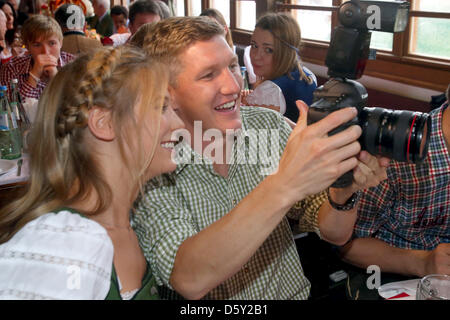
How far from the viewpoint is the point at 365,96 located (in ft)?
2.82

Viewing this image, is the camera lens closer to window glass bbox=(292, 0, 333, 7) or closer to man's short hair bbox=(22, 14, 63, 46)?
man's short hair bbox=(22, 14, 63, 46)

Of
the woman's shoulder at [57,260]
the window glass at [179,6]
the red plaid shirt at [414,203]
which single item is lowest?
the red plaid shirt at [414,203]

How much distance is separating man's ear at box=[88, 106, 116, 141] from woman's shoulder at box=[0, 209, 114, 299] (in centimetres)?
17

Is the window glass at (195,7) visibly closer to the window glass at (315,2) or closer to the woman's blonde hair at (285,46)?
the window glass at (315,2)

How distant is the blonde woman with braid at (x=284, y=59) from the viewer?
2627 mm

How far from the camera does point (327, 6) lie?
3994 millimetres

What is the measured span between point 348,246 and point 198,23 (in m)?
0.77

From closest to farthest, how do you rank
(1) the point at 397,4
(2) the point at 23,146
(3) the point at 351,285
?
(1) the point at 397,4 → (3) the point at 351,285 → (2) the point at 23,146

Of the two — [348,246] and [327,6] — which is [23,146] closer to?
[348,246]

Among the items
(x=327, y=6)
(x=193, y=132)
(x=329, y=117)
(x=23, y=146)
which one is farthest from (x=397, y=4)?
(x=327, y=6)

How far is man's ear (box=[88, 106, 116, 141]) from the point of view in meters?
0.87

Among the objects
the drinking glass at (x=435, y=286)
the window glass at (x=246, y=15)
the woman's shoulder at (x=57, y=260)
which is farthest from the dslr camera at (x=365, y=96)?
the window glass at (x=246, y=15)

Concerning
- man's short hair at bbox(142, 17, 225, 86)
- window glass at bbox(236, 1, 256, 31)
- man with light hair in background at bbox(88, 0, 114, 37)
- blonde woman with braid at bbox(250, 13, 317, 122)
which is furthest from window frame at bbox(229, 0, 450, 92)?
man with light hair in background at bbox(88, 0, 114, 37)
